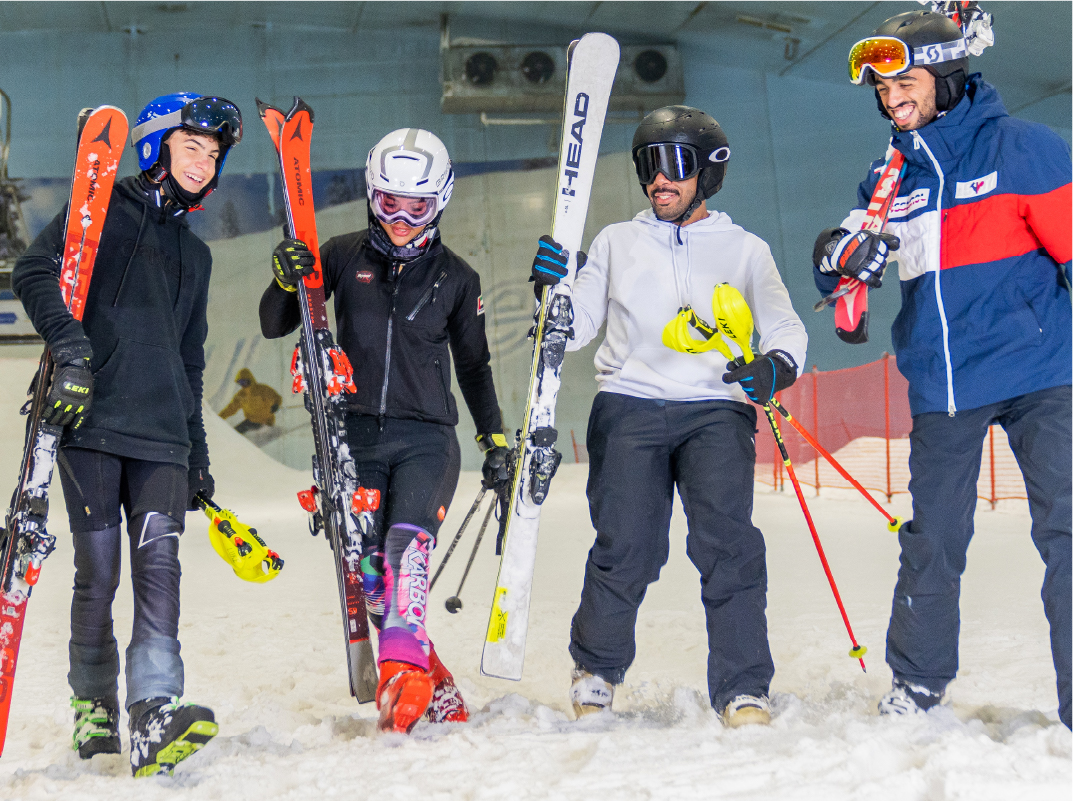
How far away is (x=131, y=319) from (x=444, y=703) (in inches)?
51.5

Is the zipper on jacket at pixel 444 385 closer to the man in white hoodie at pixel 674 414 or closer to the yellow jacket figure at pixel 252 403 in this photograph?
the man in white hoodie at pixel 674 414

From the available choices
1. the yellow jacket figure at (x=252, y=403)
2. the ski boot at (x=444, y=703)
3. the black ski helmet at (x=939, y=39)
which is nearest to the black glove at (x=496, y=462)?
the ski boot at (x=444, y=703)

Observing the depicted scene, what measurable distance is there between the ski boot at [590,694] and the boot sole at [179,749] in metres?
0.95

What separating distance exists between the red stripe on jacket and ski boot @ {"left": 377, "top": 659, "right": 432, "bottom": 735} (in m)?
1.67

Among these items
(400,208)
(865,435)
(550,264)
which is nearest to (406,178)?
(400,208)

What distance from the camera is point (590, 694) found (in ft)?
8.11

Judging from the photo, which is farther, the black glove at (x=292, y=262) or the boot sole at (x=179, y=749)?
the black glove at (x=292, y=262)

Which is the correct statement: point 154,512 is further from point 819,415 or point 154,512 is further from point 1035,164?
point 819,415

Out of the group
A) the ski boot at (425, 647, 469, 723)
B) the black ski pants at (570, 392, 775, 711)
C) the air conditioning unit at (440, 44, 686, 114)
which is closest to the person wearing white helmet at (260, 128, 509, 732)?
the ski boot at (425, 647, 469, 723)

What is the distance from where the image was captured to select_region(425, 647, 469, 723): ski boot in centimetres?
248

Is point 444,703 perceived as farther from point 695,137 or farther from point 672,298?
point 695,137

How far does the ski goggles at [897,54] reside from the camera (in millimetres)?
2270

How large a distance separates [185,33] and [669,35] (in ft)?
22.4

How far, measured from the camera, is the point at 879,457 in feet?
26.6
